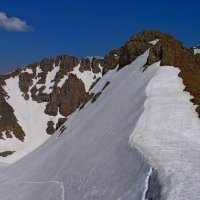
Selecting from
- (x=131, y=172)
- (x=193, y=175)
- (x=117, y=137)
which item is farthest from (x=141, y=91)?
(x=193, y=175)

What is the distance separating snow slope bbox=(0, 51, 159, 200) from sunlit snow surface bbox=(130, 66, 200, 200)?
91 centimetres

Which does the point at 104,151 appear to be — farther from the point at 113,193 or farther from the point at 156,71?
the point at 156,71

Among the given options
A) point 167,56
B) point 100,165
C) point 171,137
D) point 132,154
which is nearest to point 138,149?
point 132,154

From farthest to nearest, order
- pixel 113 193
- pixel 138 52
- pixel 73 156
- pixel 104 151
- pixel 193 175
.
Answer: pixel 138 52, pixel 73 156, pixel 104 151, pixel 113 193, pixel 193 175

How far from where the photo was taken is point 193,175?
1694 cm

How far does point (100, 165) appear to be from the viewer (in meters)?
27.1

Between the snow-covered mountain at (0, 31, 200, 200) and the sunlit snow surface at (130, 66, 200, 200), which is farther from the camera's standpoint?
the snow-covered mountain at (0, 31, 200, 200)

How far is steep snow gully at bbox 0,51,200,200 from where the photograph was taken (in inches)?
719

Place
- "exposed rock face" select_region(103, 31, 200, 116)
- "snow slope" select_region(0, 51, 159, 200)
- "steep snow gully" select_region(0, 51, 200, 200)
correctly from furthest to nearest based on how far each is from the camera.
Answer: "exposed rock face" select_region(103, 31, 200, 116) < "snow slope" select_region(0, 51, 159, 200) < "steep snow gully" select_region(0, 51, 200, 200)

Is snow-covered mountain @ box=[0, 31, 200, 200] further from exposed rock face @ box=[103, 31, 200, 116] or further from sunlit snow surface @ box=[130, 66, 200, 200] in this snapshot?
exposed rock face @ box=[103, 31, 200, 116]

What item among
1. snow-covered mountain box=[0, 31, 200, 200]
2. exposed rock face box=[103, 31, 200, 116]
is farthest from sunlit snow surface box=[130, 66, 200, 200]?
exposed rock face box=[103, 31, 200, 116]

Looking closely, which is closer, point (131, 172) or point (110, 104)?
point (131, 172)

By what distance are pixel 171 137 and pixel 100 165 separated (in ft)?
18.2

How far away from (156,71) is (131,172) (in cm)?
2493
